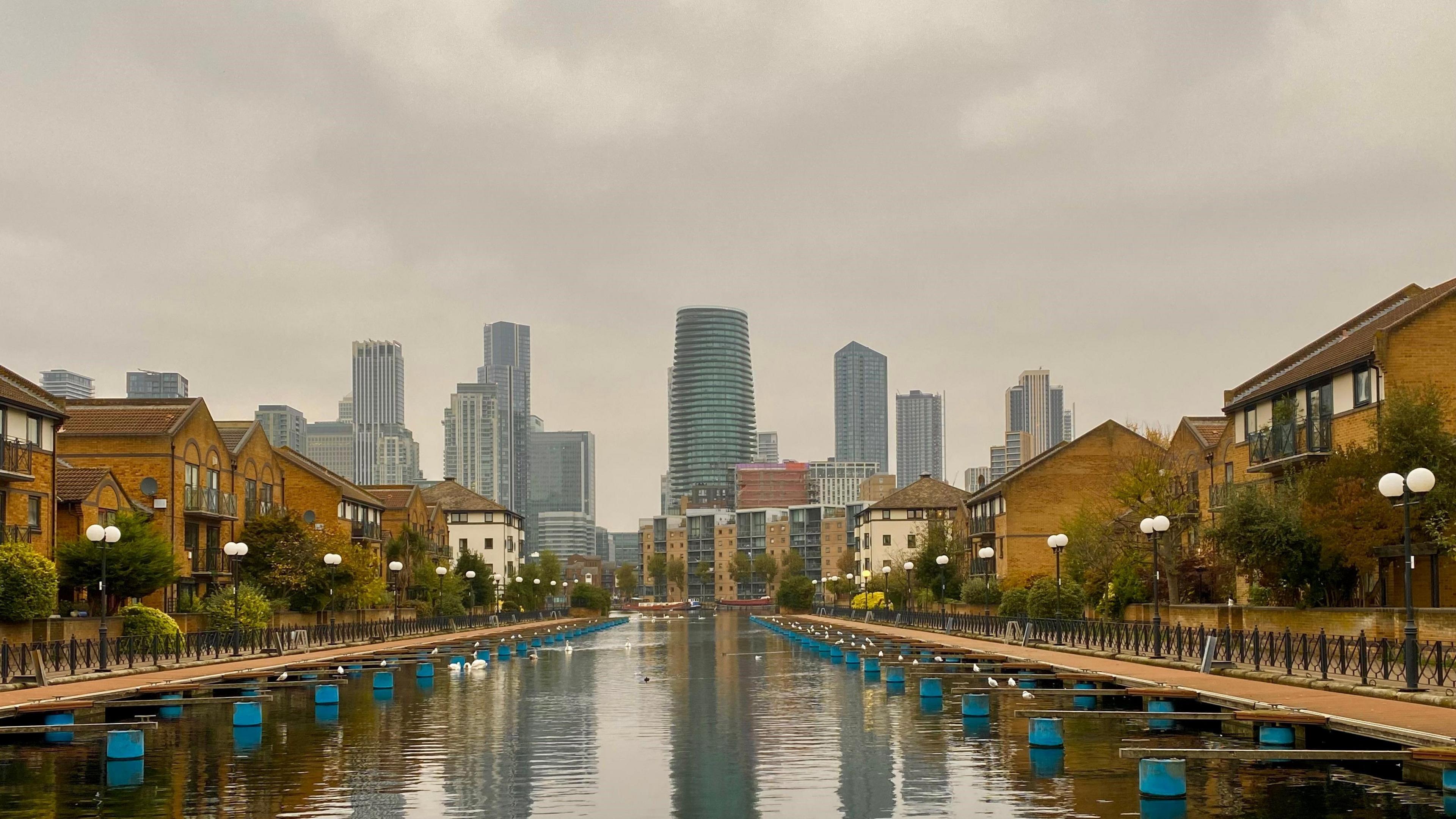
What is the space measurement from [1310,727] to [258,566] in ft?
194

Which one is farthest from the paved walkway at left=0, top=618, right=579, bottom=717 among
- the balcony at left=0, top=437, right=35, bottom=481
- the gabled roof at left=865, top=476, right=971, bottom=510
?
the gabled roof at left=865, top=476, right=971, bottom=510

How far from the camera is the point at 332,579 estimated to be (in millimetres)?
71250

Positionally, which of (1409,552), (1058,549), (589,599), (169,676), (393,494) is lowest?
(589,599)

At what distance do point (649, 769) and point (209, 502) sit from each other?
53271mm

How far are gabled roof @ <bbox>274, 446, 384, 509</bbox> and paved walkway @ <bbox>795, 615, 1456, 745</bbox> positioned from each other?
190ft

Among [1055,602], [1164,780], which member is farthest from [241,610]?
[1164,780]

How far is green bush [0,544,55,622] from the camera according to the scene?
45938mm

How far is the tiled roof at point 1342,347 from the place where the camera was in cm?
5153

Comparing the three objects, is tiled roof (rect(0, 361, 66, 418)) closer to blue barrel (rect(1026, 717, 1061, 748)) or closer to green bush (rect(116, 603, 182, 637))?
green bush (rect(116, 603, 182, 637))

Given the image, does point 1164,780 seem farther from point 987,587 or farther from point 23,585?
Answer: point 987,587

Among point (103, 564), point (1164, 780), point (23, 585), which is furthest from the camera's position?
point (23, 585)

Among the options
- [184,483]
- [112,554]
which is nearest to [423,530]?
[184,483]

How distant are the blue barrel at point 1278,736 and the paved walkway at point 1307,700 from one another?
0.74 meters

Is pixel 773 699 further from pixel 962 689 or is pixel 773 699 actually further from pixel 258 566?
pixel 258 566
